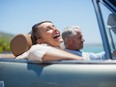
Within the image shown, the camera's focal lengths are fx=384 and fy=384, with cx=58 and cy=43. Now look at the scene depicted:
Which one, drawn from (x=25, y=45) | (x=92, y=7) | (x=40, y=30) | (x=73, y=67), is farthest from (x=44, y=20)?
(x=73, y=67)

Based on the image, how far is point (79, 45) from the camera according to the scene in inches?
134

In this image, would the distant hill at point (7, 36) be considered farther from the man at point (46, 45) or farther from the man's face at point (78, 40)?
the man's face at point (78, 40)

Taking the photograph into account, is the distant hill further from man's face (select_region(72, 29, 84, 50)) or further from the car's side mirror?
the car's side mirror

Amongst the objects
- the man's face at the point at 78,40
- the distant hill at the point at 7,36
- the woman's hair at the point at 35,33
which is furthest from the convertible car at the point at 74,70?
the distant hill at the point at 7,36

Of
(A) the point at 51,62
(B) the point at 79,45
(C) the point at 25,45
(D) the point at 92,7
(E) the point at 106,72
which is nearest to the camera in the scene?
(E) the point at 106,72

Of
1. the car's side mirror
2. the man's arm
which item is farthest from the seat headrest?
the car's side mirror

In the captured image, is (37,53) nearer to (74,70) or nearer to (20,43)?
(74,70)

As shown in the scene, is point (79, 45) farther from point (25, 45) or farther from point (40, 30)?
point (25, 45)

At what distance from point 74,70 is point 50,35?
0.68 metres

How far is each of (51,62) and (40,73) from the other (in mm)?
121

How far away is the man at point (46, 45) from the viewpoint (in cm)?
300

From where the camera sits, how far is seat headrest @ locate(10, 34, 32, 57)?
378 centimetres

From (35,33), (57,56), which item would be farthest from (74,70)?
(35,33)

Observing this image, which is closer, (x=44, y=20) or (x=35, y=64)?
(x=35, y=64)
